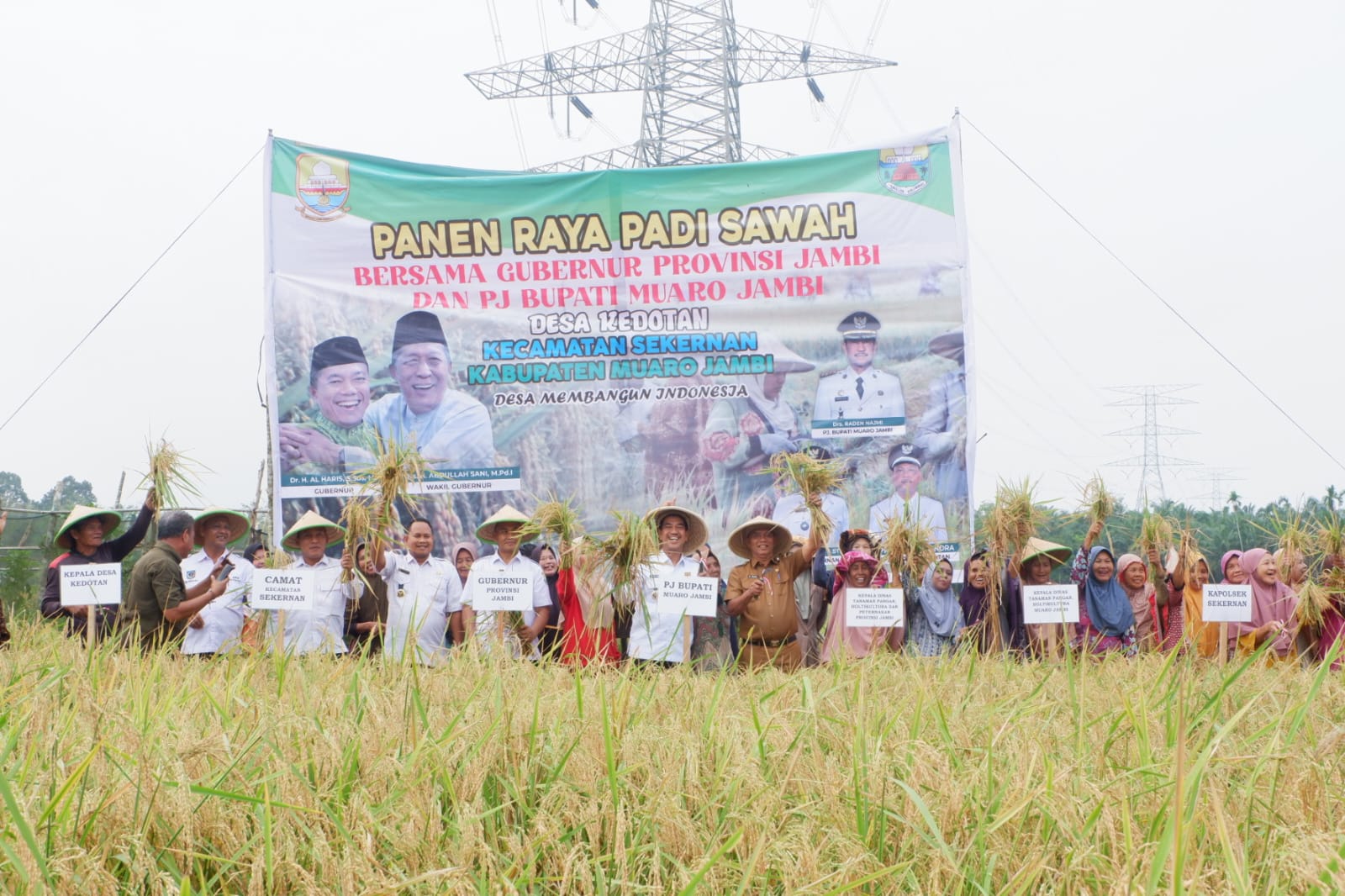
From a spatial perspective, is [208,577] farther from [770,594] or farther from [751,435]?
[751,435]

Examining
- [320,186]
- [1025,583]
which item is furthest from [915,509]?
[320,186]

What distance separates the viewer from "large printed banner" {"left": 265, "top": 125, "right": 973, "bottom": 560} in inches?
338

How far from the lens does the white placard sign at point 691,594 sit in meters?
5.54

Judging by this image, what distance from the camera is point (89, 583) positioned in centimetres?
636

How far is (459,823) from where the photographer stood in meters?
2.37

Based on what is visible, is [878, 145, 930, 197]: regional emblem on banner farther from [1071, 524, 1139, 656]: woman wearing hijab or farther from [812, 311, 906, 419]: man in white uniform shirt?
[1071, 524, 1139, 656]: woman wearing hijab

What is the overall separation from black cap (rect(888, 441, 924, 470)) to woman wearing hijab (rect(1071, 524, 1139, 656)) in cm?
164

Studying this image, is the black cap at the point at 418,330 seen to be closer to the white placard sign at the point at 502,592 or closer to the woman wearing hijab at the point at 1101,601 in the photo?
the white placard sign at the point at 502,592

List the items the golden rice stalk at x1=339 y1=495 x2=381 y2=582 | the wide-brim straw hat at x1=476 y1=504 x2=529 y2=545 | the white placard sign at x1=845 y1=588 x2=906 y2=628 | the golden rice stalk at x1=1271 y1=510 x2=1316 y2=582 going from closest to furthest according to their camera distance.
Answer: the golden rice stalk at x1=339 y1=495 x2=381 y2=582
the white placard sign at x1=845 y1=588 x2=906 y2=628
the golden rice stalk at x1=1271 y1=510 x2=1316 y2=582
the wide-brim straw hat at x1=476 y1=504 x2=529 y2=545

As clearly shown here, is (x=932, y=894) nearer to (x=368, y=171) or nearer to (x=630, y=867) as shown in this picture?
(x=630, y=867)

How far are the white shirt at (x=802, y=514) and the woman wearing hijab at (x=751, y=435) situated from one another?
13cm

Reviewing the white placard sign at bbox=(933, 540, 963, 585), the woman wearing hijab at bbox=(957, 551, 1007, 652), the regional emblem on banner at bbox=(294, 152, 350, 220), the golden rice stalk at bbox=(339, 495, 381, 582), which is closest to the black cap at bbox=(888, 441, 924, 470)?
the white placard sign at bbox=(933, 540, 963, 585)

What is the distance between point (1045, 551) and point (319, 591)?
4283 mm

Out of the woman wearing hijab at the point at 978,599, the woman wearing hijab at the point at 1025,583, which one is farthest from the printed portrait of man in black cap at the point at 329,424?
the woman wearing hijab at the point at 1025,583
